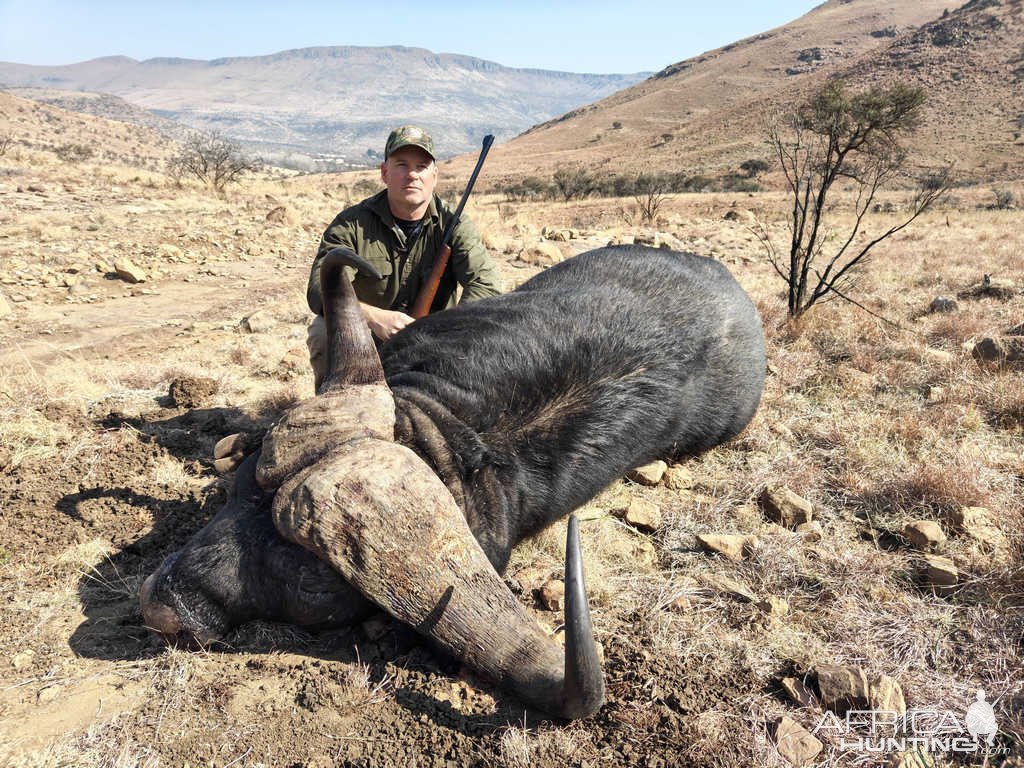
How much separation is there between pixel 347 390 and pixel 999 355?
5.18 metres

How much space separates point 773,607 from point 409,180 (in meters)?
3.32

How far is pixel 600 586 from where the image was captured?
2768 mm

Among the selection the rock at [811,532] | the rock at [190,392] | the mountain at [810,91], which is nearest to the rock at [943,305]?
the rock at [811,532]

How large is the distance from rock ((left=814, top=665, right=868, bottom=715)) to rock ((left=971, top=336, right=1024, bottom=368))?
3794 mm

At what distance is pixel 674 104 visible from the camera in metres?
97.6

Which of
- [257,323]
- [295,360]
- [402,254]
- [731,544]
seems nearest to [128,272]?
[257,323]

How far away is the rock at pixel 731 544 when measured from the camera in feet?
9.58

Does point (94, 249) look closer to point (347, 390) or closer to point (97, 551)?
point (97, 551)

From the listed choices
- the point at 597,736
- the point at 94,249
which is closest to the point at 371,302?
the point at 597,736

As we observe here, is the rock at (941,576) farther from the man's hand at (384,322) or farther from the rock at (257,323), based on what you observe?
the rock at (257,323)

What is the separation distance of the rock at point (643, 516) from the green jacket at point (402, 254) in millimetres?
1934

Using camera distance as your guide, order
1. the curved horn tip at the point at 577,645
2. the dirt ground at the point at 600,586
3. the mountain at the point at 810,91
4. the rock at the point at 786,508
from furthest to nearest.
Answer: the mountain at the point at 810,91 < the rock at the point at 786,508 < the dirt ground at the point at 600,586 < the curved horn tip at the point at 577,645

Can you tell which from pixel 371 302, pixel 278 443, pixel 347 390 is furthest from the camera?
pixel 371 302

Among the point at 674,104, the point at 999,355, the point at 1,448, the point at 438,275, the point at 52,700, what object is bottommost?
the point at 52,700
